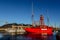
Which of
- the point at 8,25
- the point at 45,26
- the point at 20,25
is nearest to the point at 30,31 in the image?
the point at 45,26

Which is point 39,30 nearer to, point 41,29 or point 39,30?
point 39,30

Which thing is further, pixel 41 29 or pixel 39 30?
pixel 41 29

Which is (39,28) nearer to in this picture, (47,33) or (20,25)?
(47,33)

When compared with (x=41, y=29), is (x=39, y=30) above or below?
below

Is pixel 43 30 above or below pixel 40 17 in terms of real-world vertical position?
below

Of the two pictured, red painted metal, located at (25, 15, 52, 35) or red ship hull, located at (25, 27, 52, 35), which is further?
red painted metal, located at (25, 15, 52, 35)

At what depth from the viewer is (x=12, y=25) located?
142 m

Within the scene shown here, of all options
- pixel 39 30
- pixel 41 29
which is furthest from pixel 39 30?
pixel 41 29

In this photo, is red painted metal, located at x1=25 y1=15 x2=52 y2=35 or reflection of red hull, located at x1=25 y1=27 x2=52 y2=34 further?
red painted metal, located at x1=25 y1=15 x2=52 y2=35

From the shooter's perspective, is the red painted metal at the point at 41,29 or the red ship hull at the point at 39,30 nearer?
the red ship hull at the point at 39,30

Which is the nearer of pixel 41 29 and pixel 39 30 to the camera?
pixel 39 30

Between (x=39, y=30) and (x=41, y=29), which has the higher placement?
(x=41, y=29)

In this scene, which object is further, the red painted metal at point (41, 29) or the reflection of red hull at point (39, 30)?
the red painted metal at point (41, 29)

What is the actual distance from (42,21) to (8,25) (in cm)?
5778
